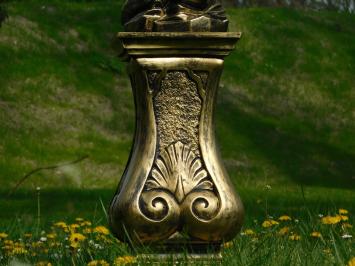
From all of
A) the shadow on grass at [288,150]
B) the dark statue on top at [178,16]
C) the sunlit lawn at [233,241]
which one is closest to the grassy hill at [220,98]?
the shadow on grass at [288,150]

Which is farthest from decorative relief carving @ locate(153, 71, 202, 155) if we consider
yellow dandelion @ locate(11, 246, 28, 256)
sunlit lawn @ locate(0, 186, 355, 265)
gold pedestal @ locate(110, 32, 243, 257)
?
yellow dandelion @ locate(11, 246, 28, 256)

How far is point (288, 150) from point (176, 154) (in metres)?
13.1

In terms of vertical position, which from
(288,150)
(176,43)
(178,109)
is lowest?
(288,150)

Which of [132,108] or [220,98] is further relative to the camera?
[220,98]

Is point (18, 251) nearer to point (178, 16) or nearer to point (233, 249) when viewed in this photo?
point (233, 249)

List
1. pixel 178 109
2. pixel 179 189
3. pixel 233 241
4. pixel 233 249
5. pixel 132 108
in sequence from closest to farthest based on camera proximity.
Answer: pixel 179 189 → pixel 178 109 → pixel 233 249 → pixel 233 241 → pixel 132 108

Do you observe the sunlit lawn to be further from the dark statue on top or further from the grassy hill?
the grassy hill

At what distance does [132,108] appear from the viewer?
19.1 metres

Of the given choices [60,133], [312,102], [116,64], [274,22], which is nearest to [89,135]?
[60,133]

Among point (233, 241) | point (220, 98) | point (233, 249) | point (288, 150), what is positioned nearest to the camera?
point (233, 249)

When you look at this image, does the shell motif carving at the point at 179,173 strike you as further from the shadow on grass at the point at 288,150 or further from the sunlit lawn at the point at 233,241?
the shadow on grass at the point at 288,150

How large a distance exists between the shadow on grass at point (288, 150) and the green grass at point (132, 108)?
28mm

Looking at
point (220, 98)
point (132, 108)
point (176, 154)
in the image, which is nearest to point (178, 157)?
point (176, 154)

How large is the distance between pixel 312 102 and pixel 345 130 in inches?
48.5
